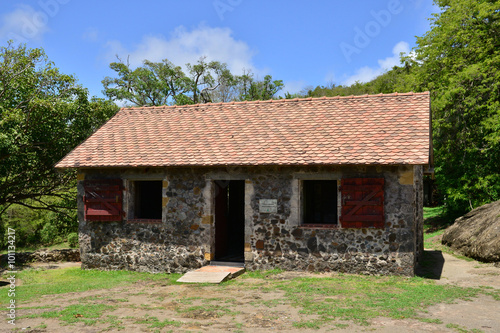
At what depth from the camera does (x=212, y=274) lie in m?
10.7

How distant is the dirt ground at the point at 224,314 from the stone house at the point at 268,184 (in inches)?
67.2

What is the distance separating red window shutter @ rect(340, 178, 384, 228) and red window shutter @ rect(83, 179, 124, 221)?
606 cm

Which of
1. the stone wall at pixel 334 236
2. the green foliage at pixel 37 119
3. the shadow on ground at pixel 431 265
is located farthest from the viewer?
the green foliage at pixel 37 119

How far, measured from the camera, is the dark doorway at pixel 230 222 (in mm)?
12484

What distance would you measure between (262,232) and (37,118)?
8.61 meters

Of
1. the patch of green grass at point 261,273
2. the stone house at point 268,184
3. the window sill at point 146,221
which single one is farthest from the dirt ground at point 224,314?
the window sill at point 146,221

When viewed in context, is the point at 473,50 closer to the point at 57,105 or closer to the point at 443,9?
the point at 443,9

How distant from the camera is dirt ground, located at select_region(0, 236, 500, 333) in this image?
665 cm

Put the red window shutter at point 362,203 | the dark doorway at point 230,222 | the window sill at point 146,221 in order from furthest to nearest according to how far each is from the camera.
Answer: the dark doorway at point 230,222, the window sill at point 146,221, the red window shutter at point 362,203

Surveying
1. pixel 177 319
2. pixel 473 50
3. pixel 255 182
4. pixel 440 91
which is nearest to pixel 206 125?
pixel 255 182

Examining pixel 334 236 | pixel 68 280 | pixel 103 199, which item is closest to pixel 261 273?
pixel 334 236

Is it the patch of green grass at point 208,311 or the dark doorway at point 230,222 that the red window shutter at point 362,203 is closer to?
the dark doorway at point 230,222

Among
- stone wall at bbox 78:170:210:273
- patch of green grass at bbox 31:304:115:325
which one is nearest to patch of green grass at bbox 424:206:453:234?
stone wall at bbox 78:170:210:273

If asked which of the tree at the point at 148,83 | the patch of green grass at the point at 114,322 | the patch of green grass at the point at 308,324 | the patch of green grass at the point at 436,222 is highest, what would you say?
the tree at the point at 148,83
